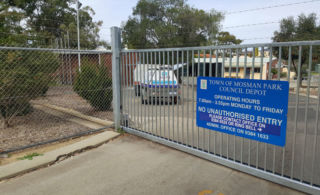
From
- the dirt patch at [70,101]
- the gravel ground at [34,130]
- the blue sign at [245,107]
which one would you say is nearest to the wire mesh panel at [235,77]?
the blue sign at [245,107]

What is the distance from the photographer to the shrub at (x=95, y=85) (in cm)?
773

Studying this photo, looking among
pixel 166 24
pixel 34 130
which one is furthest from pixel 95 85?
pixel 166 24

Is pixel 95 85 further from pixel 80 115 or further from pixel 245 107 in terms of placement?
pixel 245 107

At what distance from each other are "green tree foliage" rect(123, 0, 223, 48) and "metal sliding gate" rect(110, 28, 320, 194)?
29.1 meters

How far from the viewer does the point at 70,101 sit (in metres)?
9.85

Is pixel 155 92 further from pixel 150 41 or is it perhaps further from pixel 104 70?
pixel 150 41

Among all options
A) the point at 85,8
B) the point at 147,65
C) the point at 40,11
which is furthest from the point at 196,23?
the point at 147,65

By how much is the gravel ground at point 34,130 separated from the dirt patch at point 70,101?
668 mm

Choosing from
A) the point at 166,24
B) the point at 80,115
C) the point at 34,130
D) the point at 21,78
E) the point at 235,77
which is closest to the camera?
the point at 235,77

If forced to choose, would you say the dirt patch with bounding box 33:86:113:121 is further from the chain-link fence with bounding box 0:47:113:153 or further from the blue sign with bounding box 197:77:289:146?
the blue sign with bounding box 197:77:289:146

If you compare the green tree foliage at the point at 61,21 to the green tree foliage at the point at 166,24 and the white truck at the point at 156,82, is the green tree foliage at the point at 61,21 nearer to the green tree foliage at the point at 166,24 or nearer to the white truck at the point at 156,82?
the green tree foliage at the point at 166,24

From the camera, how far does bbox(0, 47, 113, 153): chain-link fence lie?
5316 mm

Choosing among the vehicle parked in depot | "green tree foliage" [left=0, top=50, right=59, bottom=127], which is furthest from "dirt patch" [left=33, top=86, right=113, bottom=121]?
the vehicle parked in depot

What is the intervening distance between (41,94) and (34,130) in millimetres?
968
